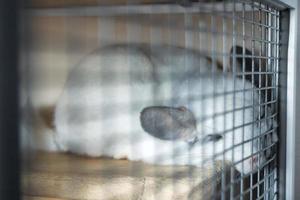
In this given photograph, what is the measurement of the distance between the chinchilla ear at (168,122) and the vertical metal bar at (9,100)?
0.83ft

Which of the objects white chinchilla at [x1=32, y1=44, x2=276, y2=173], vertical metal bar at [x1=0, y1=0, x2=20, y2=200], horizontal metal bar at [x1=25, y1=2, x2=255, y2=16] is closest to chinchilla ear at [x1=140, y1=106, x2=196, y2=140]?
white chinchilla at [x1=32, y1=44, x2=276, y2=173]

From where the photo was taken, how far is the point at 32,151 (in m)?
0.33

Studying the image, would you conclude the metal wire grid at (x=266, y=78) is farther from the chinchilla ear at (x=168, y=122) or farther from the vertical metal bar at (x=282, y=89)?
the chinchilla ear at (x=168, y=122)

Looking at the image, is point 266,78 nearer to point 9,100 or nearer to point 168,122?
point 168,122

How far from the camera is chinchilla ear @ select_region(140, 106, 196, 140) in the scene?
605 mm

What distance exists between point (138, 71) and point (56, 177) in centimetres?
17

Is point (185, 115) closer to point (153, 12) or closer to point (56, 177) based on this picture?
point (153, 12)

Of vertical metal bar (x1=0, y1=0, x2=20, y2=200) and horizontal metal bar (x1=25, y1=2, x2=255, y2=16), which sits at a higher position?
horizontal metal bar (x1=25, y1=2, x2=255, y2=16)

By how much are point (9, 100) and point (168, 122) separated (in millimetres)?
384

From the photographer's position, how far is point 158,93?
57cm

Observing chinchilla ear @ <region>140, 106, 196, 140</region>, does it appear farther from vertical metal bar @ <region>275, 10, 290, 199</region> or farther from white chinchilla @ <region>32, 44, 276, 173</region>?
vertical metal bar @ <region>275, 10, 290, 199</region>

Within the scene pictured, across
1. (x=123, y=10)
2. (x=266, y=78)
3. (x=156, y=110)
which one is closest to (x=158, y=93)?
(x=156, y=110)

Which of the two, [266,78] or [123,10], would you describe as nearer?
[123,10]

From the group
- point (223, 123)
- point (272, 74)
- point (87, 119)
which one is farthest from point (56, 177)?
point (272, 74)
